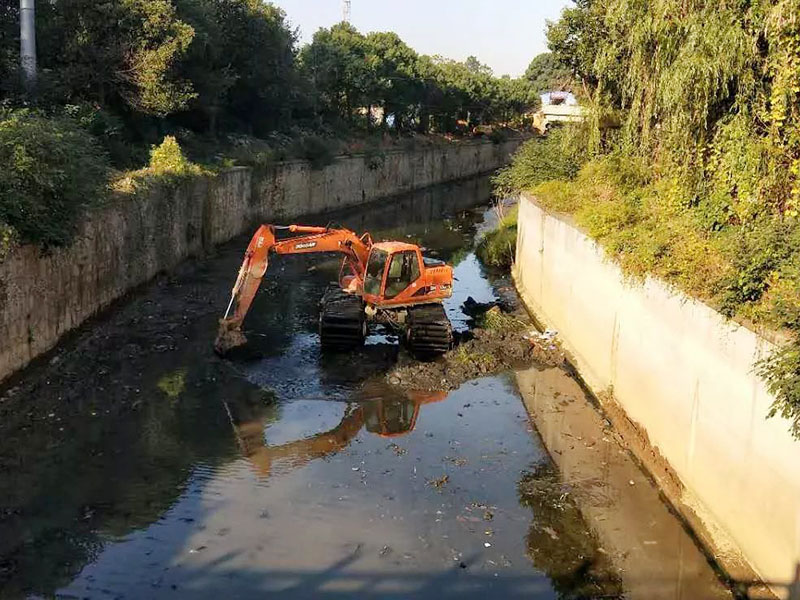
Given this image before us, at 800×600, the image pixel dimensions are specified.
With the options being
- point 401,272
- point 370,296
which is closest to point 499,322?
point 401,272

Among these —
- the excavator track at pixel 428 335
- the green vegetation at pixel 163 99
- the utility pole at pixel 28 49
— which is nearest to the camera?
the green vegetation at pixel 163 99

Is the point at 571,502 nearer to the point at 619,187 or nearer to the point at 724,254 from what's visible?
the point at 724,254

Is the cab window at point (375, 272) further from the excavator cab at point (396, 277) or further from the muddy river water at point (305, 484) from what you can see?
the muddy river water at point (305, 484)

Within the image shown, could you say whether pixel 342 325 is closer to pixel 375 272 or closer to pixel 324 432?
pixel 375 272

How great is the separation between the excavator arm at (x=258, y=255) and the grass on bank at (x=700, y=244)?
192 inches

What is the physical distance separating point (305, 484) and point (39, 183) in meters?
6.60

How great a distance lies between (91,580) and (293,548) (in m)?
2.14

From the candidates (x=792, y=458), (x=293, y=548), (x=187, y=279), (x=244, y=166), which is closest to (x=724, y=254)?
(x=792, y=458)

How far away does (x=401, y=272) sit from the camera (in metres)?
15.8

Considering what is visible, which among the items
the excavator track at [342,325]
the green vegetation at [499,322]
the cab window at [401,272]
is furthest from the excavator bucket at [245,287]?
the green vegetation at [499,322]

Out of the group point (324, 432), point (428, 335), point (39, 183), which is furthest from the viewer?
point (428, 335)

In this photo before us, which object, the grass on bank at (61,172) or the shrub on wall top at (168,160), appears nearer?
the grass on bank at (61,172)

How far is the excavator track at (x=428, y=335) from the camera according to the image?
15.4 meters

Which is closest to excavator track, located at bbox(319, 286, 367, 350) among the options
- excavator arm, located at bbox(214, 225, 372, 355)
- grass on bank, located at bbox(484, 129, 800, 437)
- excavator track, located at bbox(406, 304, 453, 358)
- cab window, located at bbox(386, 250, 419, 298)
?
cab window, located at bbox(386, 250, 419, 298)
